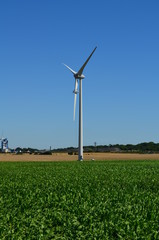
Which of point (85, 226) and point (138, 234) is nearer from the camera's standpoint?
point (138, 234)

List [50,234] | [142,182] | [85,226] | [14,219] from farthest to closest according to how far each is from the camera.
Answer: [142,182], [14,219], [85,226], [50,234]

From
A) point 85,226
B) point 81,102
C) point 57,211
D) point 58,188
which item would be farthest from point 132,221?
point 81,102

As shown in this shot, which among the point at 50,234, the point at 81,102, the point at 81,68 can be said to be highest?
the point at 81,68

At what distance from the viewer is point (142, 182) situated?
31328 millimetres

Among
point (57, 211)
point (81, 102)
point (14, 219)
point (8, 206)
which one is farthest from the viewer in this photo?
point (81, 102)

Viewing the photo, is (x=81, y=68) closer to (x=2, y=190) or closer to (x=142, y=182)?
(x=142, y=182)

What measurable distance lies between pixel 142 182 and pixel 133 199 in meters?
12.0

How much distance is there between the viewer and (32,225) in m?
13.7

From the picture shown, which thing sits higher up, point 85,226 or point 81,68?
point 81,68

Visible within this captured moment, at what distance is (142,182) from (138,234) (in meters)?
19.4

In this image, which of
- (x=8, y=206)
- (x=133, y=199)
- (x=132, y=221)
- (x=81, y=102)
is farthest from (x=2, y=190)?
(x=81, y=102)

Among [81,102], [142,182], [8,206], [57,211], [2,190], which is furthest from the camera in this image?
[81,102]

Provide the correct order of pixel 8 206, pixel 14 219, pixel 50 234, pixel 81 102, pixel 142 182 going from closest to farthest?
pixel 50 234, pixel 14 219, pixel 8 206, pixel 142 182, pixel 81 102

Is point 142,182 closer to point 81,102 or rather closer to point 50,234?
point 50,234
